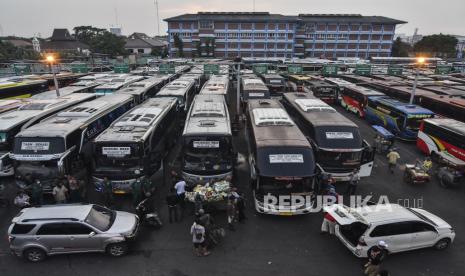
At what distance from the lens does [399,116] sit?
21.6 metres

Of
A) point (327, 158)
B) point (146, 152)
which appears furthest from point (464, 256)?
point (146, 152)

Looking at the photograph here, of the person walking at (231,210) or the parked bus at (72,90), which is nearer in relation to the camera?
the person walking at (231,210)

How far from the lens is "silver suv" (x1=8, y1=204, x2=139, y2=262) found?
29.5ft

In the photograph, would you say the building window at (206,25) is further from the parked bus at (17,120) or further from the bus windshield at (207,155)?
the bus windshield at (207,155)

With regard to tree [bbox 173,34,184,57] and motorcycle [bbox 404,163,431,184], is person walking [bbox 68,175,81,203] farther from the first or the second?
tree [bbox 173,34,184,57]

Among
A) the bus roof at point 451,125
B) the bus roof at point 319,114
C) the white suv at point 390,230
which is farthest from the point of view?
the bus roof at point 451,125

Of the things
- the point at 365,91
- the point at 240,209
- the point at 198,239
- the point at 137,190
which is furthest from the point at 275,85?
the point at 198,239

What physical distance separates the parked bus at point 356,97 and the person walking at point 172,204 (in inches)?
878

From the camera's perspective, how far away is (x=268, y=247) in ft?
33.4

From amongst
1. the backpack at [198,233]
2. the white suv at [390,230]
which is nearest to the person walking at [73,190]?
the backpack at [198,233]

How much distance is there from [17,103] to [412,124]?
2876cm

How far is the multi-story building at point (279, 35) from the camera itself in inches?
3317

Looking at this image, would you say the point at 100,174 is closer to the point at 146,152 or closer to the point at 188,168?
the point at 146,152

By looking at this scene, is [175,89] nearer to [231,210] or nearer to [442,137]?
[231,210]
